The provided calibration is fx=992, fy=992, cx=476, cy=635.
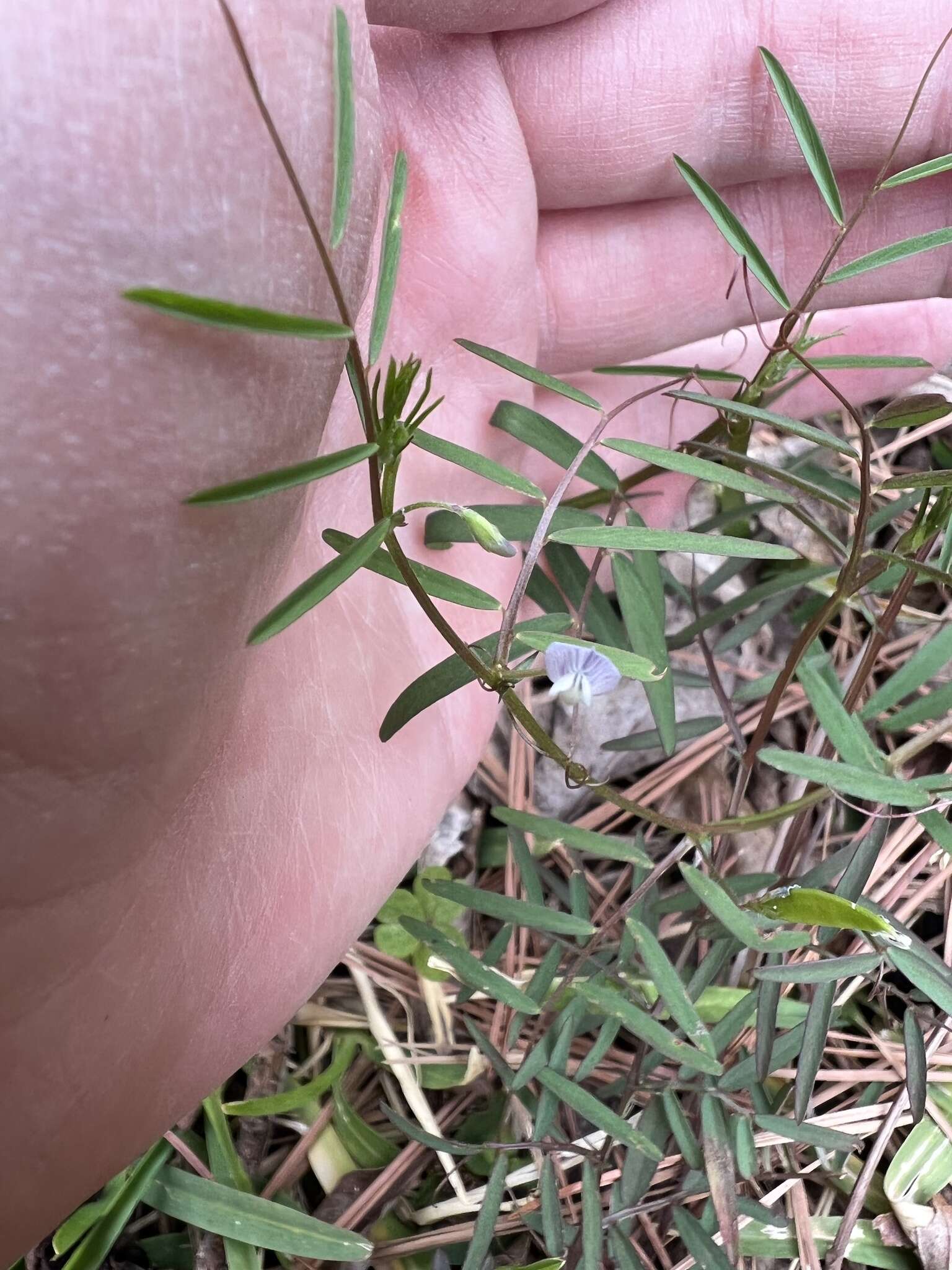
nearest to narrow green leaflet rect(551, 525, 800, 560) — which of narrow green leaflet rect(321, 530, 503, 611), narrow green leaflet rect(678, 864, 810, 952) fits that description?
narrow green leaflet rect(321, 530, 503, 611)

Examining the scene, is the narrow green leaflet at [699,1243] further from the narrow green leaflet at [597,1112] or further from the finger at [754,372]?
the finger at [754,372]

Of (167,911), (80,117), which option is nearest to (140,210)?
(80,117)

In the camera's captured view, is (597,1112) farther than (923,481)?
Yes

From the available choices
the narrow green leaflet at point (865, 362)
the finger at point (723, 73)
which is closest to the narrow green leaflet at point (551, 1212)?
the narrow green leaflet at point (865, 362)

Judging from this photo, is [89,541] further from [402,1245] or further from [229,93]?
[402,1245]

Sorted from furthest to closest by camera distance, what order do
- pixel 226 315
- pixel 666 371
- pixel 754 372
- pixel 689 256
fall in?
1. pixel 754 372
2. pixel 689 256
3. pixel 666 371
4. pixel 226 315

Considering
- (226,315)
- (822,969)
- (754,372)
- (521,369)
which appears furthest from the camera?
(754,372)

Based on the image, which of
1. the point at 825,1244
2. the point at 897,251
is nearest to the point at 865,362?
the point at 897,251

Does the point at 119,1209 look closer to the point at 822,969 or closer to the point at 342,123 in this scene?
the point at 822,969
